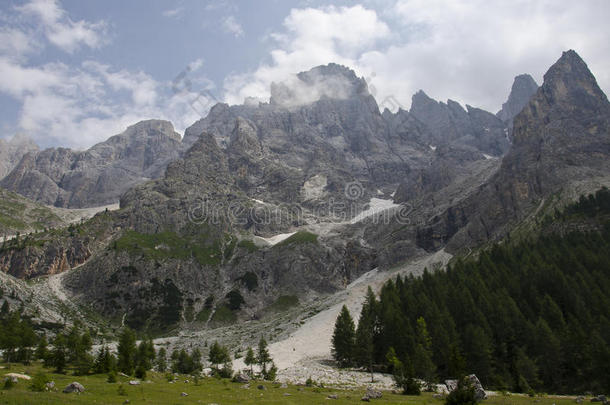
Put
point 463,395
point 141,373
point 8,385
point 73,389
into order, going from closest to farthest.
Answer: point 8,385 → point 73,389 → point 463,395 → point 141,373

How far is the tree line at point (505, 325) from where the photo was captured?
56.8 meters

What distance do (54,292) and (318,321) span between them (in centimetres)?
13333

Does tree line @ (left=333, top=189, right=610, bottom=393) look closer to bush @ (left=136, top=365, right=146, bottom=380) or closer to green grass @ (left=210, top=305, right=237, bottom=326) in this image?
bush @ (left=136, top=365, right=146, bottom=380)

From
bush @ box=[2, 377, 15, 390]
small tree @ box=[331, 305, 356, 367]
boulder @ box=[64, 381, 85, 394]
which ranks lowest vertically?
small tree @ box=[331, 305, 356, 367]

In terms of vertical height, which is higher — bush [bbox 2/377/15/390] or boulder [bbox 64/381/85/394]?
bush [bbox 2/377/15/390]

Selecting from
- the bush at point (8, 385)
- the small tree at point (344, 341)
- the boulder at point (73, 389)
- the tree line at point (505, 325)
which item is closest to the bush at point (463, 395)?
the tree line at point (505, 325)

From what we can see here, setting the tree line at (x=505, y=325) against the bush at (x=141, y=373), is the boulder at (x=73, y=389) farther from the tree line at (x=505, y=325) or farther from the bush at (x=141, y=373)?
the tree line at (x=505, y=325)

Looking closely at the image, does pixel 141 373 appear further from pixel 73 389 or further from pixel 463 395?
pixel 463 395

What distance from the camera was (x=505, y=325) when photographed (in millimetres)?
68062

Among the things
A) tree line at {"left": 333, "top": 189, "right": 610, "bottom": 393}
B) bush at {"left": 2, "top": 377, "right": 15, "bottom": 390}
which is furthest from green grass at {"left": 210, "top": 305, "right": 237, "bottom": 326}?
bush at {"left": 2, "top": 377, "right": 15, "bottom": 390}

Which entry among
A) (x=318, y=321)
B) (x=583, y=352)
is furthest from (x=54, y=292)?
(x=583, y=352)

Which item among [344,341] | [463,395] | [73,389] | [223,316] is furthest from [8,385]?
[223,316]

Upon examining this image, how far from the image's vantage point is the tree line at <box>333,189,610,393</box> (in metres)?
56.8

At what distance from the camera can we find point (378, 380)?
199 feet
